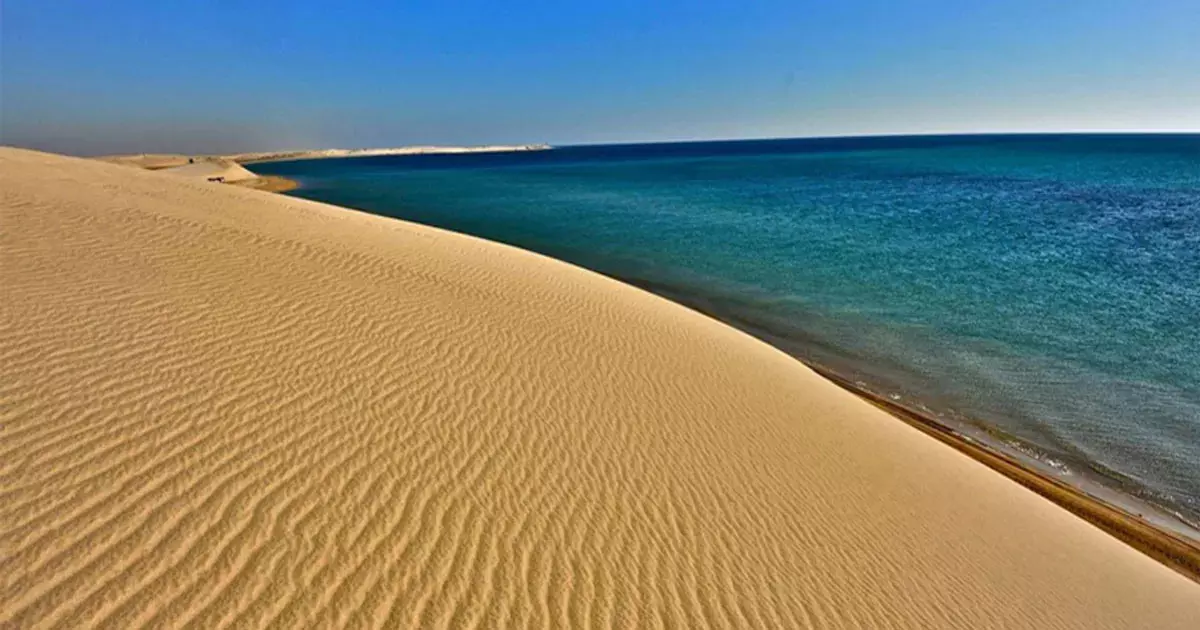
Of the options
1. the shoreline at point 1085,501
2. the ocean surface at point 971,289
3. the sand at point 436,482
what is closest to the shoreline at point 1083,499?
the shoreline at point 1085,501

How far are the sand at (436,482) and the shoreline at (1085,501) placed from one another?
0.52 meters

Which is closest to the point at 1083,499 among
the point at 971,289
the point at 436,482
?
the point at 436,482

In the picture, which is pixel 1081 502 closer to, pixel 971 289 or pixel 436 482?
pixel 436 482

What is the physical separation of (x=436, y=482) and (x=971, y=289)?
61.5 feet

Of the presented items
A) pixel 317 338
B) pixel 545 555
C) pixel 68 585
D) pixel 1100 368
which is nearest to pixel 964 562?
pixel 545 555

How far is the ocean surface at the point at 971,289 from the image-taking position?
988cm

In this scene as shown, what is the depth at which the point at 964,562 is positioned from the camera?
546 centimetres

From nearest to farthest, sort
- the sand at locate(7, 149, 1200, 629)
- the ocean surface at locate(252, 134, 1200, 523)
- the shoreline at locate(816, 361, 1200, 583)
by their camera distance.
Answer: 1. the sand at locate(7, 149, 1200, 629)
2. the shoreline at locate(816, 361, 1200, 583)
3. the ocean surface at locate(252, 134, 1200, 523)

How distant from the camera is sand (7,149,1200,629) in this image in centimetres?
364

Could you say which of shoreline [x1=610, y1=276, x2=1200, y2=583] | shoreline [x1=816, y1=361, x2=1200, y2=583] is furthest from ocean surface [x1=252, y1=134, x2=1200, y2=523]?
shoreline [x1=816, y1=361, x2=1200, y2=583]

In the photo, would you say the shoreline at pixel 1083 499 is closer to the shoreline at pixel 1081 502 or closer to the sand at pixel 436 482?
the shoreline at pixel 1081 502

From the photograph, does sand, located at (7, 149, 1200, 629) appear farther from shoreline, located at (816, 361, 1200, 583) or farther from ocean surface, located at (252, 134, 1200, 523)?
ocean surface, located at (252, 134, 1200, 523)

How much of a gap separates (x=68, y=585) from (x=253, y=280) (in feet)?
21.5

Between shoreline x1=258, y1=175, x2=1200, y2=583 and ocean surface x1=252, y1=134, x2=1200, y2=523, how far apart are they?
325mm
